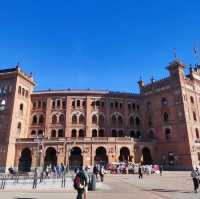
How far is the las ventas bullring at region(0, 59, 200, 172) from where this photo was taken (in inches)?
1839

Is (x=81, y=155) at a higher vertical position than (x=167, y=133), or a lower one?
lower

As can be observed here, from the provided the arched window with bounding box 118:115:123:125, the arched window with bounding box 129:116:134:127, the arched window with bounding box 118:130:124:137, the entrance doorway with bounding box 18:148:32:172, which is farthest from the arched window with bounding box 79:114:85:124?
the entrance doorway with bounding box 18:148:32:172

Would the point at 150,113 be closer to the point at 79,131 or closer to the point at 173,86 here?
the point at 173,86

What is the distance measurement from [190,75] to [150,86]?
28.6 ft

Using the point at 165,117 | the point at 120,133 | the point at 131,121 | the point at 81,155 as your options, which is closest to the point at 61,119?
the point at 81,155

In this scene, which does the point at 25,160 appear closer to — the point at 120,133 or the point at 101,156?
the point at 101,156

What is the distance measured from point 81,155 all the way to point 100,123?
915cm

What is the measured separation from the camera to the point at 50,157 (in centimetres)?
5084

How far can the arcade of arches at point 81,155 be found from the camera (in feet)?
152

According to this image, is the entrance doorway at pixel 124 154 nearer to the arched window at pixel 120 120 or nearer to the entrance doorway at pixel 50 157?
the arched window at pixel 120 120

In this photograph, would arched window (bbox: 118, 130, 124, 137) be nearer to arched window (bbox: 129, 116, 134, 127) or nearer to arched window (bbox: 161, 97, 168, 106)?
arched window (bbox: 129, 116, 134, 127)

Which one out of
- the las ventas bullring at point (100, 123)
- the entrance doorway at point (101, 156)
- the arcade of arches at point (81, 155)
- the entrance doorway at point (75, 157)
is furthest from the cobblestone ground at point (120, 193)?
the entrance doorway at point (75, 157)

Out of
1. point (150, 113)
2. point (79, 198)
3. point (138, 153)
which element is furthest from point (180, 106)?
point (79, 198)

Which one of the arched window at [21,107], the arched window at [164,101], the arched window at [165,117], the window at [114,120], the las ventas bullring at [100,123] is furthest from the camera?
the window at [114,120]
